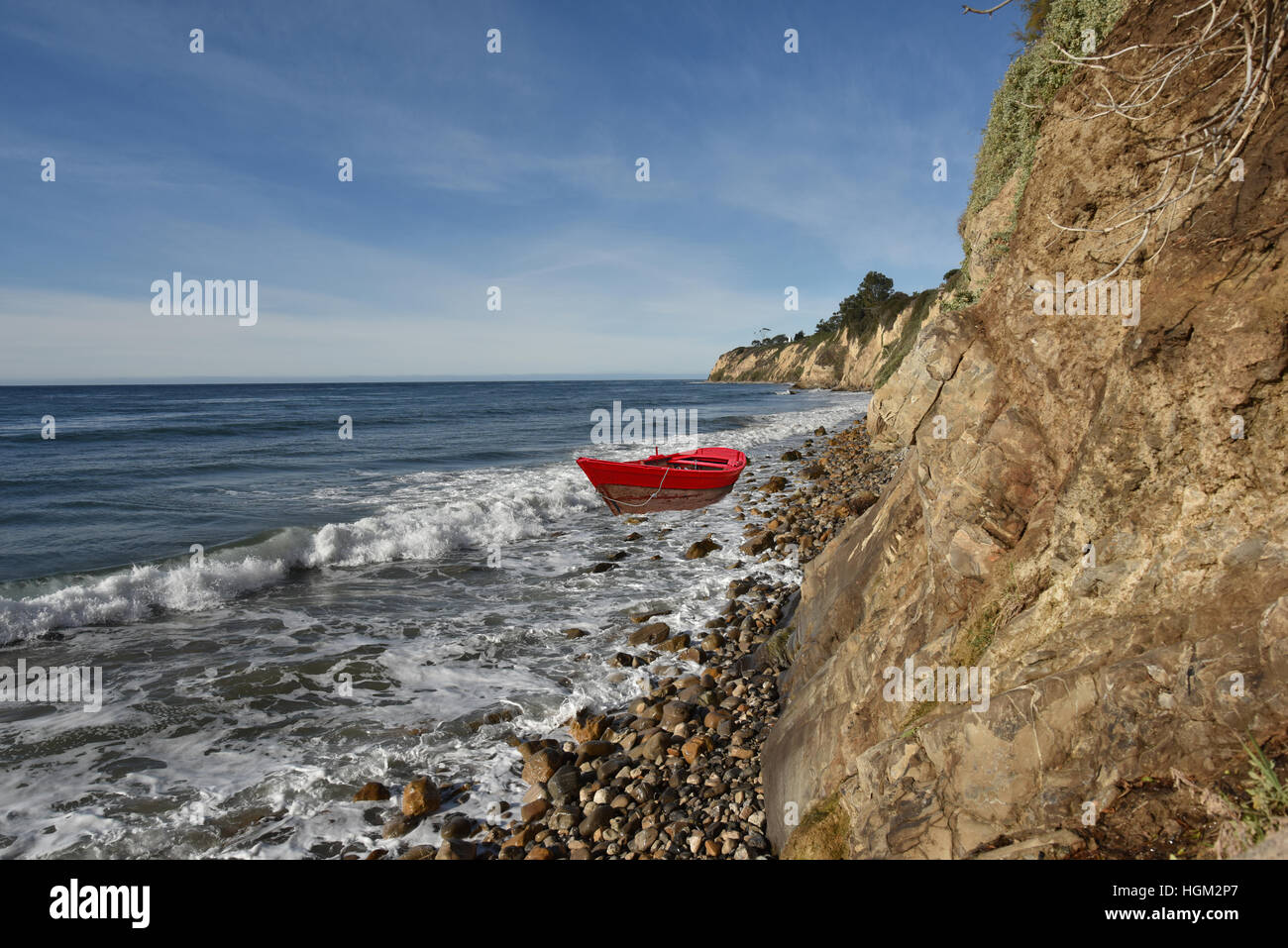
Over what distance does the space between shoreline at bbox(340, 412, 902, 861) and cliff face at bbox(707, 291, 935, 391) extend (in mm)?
29800

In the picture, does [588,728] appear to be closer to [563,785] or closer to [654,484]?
[563,785]

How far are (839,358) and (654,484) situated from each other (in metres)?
72.4

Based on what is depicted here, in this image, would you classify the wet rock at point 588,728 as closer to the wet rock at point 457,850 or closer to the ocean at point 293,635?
the ocean at point 293,635

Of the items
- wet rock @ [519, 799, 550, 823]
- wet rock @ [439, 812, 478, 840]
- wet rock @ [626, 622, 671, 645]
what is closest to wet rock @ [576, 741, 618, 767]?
wet rock @ [519, 799, 550, 823]

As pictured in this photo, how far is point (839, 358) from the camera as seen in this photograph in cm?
8231

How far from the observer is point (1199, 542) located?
3.07 m

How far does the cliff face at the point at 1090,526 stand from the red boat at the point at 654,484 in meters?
11.9

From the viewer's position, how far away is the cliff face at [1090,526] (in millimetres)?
2803

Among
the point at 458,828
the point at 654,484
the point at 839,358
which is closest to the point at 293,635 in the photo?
the point at 458,828

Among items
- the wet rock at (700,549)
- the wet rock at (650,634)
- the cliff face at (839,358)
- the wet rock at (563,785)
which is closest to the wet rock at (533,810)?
the wet rock at (563,785)

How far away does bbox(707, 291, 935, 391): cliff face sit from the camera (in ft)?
152

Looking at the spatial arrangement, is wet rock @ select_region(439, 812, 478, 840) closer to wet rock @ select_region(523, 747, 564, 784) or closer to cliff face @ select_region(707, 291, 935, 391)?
wet rock @ select_region(523, 747, 564, 784)

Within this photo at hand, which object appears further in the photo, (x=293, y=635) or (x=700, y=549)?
(x=700, y=549)
